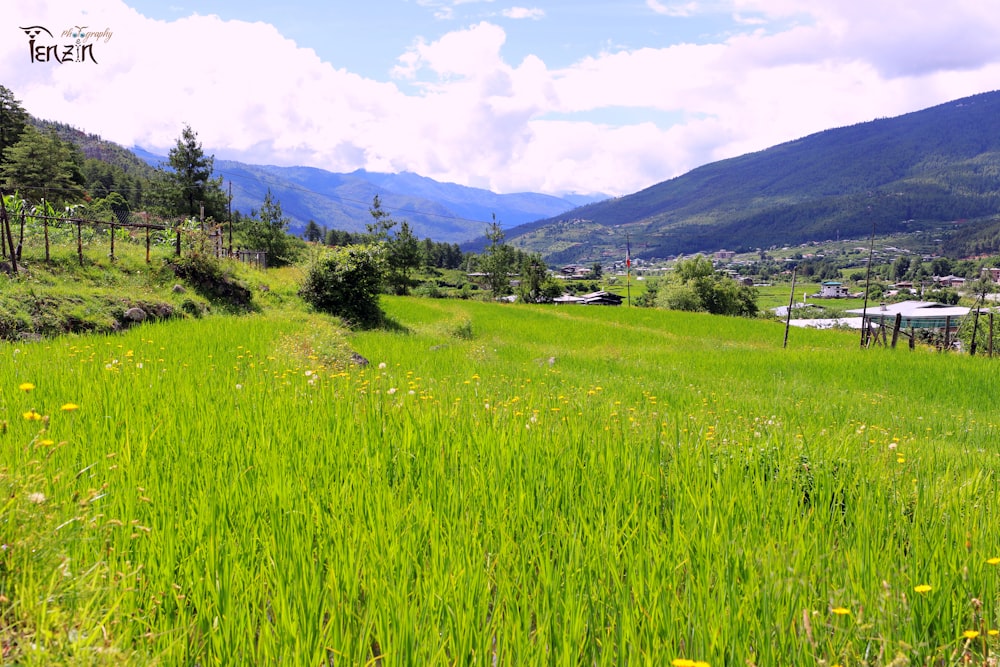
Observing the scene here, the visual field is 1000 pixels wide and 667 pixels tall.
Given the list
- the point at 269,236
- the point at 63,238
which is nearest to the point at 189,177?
the point at 269,236

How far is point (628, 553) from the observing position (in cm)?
229

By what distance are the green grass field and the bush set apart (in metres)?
19.0

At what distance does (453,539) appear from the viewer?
2350mm

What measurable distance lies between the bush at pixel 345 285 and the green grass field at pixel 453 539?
1899cm

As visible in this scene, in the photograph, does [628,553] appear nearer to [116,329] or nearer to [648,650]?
[648,650]

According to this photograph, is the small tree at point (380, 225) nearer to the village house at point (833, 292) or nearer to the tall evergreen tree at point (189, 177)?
the tall evergreen tree at point (189, 177)

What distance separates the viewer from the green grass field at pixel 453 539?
1.73 m

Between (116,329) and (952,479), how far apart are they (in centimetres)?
1520

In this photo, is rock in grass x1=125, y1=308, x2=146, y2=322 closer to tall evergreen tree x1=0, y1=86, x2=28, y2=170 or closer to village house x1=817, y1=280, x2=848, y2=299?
tall evergreen tree x1=0, y1=86, x2=28, y2=170

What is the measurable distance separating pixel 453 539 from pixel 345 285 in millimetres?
22859

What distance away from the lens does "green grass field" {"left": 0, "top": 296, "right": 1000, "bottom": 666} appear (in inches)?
68.2

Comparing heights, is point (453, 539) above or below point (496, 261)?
below

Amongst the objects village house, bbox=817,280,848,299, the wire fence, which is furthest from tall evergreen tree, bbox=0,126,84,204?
village house, bbox=817,280,848,299

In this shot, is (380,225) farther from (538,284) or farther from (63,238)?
(63,238)
